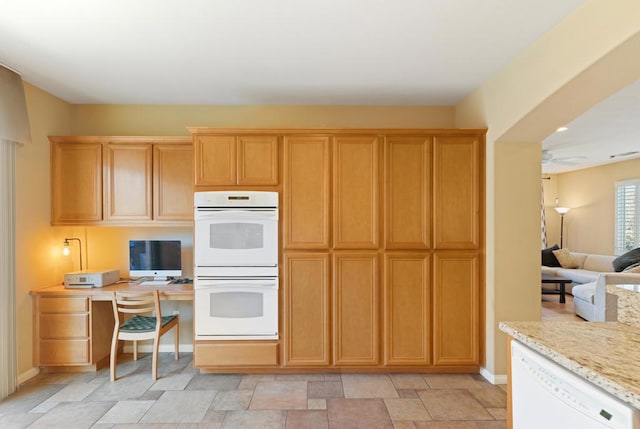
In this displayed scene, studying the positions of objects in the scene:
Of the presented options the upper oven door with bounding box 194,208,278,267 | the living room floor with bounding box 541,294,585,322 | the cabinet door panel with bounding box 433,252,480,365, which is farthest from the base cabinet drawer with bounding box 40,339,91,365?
the living room floor with bounding box 541,294,585,322

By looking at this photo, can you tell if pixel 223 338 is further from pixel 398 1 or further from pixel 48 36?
pixel 398 1

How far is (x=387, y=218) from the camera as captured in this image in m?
3.44

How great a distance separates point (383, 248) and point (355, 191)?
0.61 metres

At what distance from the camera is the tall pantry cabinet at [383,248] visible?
3.42 metres

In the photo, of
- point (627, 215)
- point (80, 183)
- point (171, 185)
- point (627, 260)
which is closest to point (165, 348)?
point (171, 185)

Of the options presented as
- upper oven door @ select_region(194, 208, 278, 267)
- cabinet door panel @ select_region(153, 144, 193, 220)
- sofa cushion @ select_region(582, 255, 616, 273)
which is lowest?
sofa cushion @ select_region(582, 255, 616, 273)

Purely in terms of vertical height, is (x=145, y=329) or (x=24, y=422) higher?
(x=145, y=329)

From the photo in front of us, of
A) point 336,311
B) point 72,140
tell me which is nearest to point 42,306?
point 72,140

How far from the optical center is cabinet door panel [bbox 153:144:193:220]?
12.2 ft

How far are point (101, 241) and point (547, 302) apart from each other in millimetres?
7170

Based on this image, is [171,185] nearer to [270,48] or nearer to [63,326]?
[63,326]

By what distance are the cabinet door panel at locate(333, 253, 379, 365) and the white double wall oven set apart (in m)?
0.60

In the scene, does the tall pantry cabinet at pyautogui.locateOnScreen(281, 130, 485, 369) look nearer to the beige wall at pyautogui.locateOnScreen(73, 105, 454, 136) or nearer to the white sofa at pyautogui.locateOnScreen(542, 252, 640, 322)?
the beige wall at pyautogui.locateOnScreen(73, 105, 454, 136)

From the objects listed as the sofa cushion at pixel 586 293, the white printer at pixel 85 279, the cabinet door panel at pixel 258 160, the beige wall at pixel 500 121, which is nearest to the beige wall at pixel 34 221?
the beige wall at pixel 500 121
